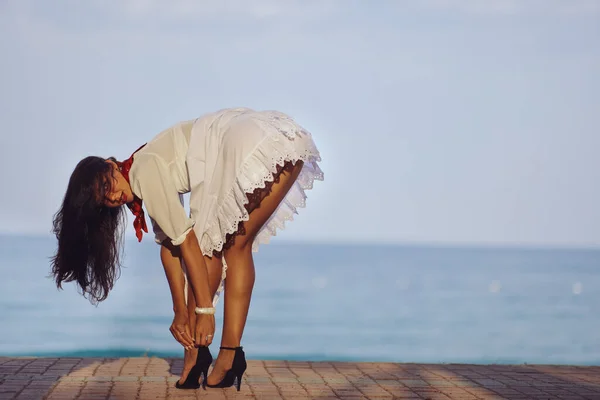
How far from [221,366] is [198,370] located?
10cm

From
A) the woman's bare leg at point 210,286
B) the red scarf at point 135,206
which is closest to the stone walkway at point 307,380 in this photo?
the woman's bare leg at point 210,286

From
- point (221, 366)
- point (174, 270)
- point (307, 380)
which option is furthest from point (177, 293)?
point (307, 380)

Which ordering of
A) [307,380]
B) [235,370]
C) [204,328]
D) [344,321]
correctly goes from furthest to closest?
[344,321] → [307,380] → [235,370] → [204,328]

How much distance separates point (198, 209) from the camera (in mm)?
3723

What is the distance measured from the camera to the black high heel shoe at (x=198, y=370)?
3773 mm

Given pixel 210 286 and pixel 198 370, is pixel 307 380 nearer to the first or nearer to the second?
pixel 198 370

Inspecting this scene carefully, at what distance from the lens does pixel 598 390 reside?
4.37 metres

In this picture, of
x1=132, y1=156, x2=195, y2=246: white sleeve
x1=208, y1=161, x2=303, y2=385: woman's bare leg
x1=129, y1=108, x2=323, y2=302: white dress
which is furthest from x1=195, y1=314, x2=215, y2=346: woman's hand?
x1=132, y1=156, x2=195, y2=246: white sleeve

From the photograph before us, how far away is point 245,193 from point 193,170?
0.23 m

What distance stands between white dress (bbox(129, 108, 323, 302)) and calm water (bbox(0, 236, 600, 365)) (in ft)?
16.8

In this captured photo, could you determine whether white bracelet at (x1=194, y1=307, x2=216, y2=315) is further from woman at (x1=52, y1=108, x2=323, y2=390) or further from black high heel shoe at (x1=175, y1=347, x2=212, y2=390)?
black high heel shoe at (x1=175, y1=347, x2=212, y2=390)

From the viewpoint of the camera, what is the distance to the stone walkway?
3.94 m

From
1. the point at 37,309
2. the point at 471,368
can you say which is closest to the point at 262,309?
the point at 37,309

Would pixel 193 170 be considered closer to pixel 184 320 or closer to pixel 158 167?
pixel 158 167
